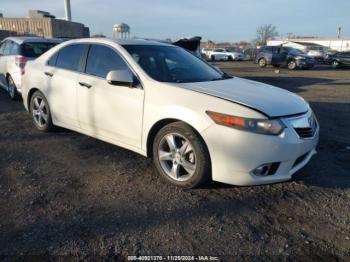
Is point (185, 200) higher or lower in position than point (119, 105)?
lower

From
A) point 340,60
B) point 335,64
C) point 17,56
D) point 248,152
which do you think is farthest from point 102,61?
point 335,64

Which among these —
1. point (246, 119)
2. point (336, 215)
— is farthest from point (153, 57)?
point (336, 215)

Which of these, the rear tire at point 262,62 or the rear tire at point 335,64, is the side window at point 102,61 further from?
the rear tire at point 335,64

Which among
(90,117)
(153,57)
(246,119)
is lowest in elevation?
(90,117)

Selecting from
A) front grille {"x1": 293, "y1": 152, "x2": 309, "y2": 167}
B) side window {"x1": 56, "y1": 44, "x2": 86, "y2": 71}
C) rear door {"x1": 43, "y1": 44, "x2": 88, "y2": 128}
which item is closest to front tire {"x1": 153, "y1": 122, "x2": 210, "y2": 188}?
front grille {"x1": 293, "y1": 152, "x2": 309, "y2": 167}

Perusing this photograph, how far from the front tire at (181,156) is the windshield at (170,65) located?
2.44 feet

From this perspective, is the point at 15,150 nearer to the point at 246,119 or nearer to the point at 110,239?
the point at 110,239

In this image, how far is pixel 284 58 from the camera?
25516 millimetres

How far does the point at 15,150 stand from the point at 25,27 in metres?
51.9

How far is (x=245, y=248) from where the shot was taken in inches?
108

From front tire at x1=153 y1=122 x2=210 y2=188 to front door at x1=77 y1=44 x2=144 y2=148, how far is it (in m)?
0.35

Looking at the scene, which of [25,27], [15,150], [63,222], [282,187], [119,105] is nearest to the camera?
[63,222]

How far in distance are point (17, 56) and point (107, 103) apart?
464 centimetres

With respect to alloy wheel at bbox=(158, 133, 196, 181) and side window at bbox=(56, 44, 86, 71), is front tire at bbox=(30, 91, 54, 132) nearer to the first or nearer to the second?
side window at bbox=(56, 44, 86, 71)
